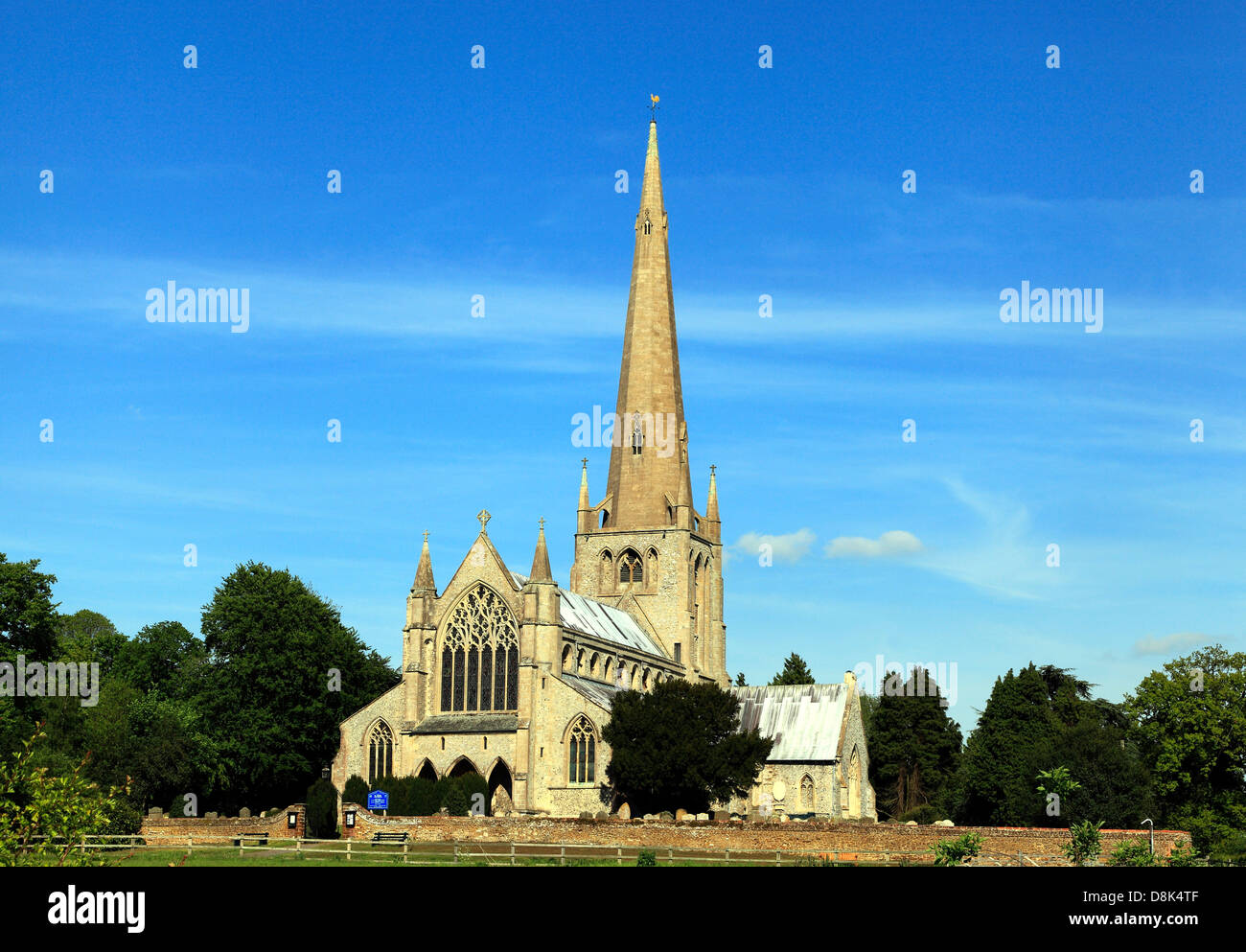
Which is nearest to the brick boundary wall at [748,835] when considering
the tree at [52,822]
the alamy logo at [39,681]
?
the alamy logo at [39,681]

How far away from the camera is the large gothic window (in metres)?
65.1

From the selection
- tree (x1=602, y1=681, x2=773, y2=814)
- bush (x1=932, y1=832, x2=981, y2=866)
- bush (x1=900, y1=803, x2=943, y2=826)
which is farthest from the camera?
bush (x1=900, y1=803, x2=943, y2=826)

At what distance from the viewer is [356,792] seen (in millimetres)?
61250

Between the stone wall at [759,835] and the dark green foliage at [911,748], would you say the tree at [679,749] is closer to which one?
the stone wall at [759,835]

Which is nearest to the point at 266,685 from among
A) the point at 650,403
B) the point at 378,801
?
the point at 378,801

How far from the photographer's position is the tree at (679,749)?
191ft

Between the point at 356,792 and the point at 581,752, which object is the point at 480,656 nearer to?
the point at 581,752

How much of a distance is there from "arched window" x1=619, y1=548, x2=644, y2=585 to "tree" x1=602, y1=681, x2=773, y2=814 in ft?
69.9

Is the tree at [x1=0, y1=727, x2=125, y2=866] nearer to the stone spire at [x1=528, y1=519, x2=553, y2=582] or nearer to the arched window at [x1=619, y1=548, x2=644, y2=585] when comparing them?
the stone spire at [x1=528, y1=519, x2=553, y2=582]

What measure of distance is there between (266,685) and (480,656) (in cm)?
1032

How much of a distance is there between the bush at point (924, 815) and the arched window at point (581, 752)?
70.8ft

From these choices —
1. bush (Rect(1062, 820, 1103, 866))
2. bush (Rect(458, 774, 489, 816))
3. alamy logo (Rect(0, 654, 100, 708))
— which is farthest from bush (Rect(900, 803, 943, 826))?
alamy logo (Rect(0, 654, 100, 708))
